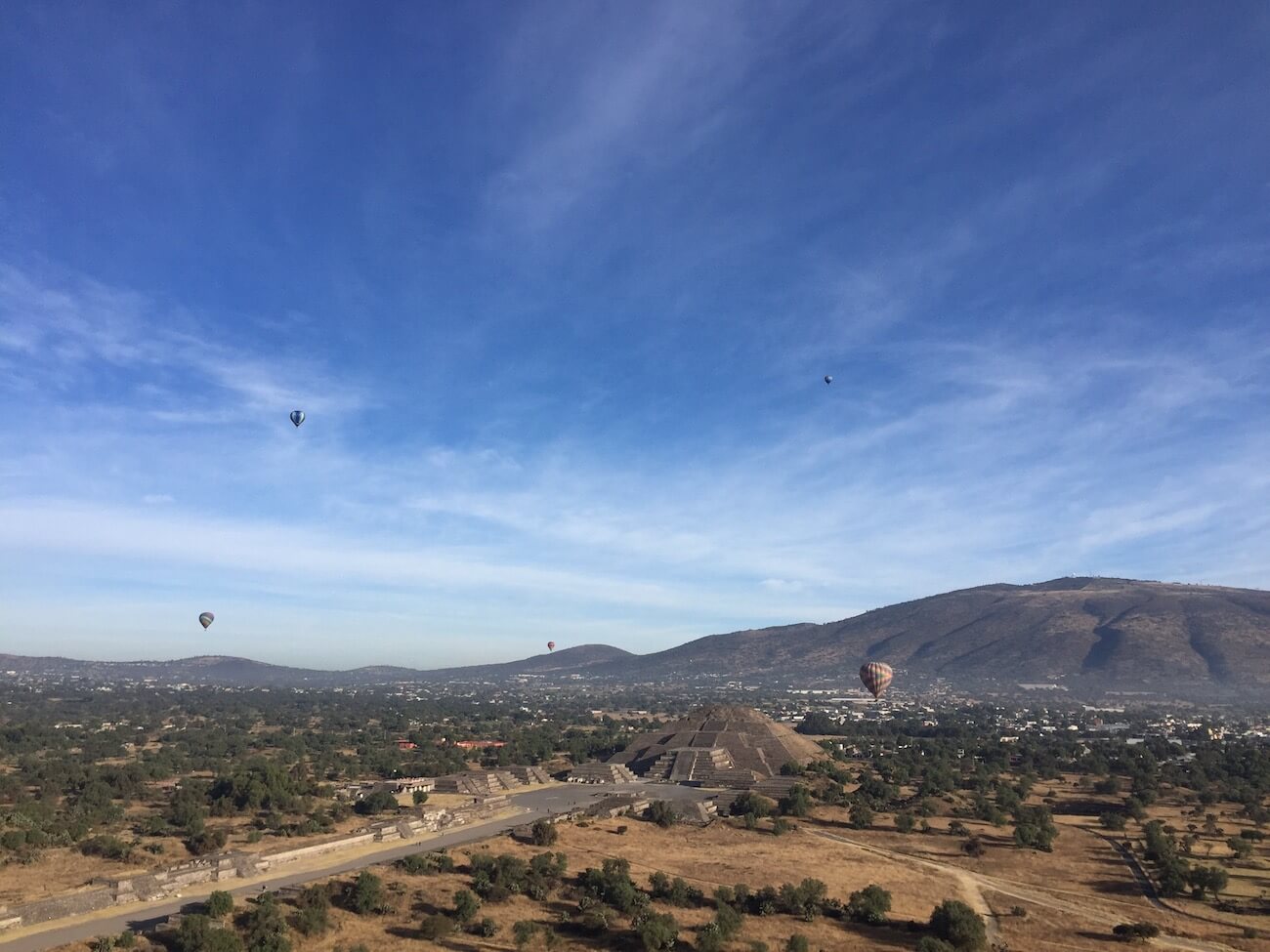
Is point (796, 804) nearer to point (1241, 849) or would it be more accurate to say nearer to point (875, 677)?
point (1241, 849)

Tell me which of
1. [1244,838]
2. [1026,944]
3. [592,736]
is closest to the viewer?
[1026,944]

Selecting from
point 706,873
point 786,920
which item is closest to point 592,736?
point 706,873

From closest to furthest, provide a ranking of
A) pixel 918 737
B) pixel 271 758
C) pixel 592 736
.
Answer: pixel 271 758 < pixel 592 736 < pixel 918 737

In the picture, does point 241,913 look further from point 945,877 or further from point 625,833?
point 945,877

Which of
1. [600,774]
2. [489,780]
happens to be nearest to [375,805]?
[489,780]

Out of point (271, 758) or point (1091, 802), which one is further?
point (271, 758)
